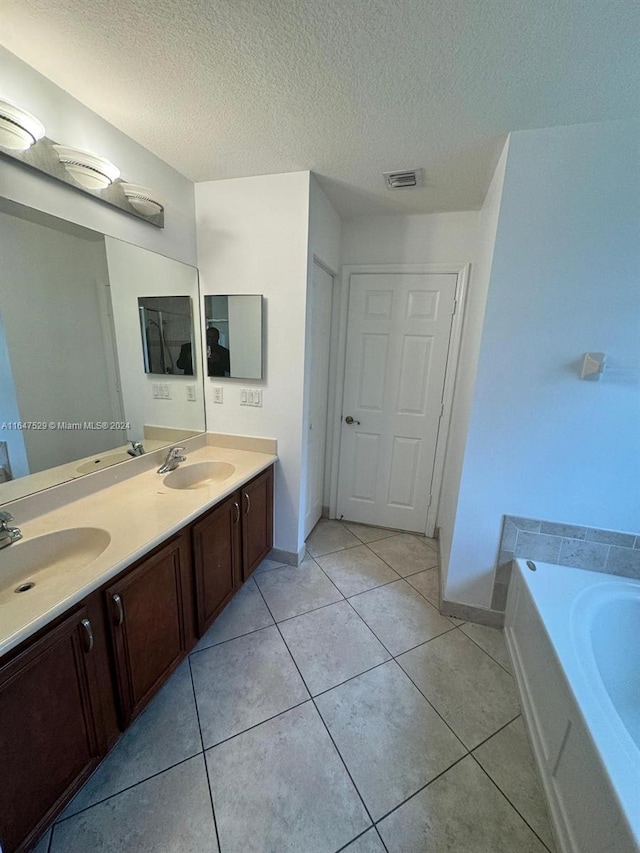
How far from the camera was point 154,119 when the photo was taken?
1.45 meters

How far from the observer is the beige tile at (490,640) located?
66.6 inches

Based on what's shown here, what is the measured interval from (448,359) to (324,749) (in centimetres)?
232

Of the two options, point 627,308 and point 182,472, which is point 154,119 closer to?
point 182,472

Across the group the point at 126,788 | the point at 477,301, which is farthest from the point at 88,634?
the point at 477,301

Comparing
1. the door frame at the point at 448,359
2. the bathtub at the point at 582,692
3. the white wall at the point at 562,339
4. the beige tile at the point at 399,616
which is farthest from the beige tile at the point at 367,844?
the door frame at the point at 448,359

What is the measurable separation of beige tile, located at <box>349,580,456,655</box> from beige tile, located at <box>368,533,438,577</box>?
0.20m

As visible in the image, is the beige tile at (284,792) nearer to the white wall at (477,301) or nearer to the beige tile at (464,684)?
the beige tile at (464,684)

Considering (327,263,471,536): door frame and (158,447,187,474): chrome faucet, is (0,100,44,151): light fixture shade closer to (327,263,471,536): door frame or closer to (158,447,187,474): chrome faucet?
(158,447,187,474): chrome faucet

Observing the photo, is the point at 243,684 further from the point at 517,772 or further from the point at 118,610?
the point at 517,772

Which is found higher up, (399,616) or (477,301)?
(477,301)

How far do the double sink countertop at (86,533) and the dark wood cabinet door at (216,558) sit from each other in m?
0.10

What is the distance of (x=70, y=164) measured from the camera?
1300mm

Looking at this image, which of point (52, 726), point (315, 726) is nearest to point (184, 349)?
point (52, 726)

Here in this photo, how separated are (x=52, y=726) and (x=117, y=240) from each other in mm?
1883
